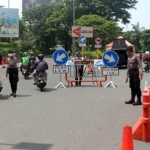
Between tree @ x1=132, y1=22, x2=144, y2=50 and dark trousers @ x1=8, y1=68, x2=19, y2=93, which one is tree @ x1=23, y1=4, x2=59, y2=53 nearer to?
tree @ x1=132, y1=22, x2=144, y2=50

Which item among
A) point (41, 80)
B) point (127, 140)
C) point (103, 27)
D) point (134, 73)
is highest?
point (103, 27)

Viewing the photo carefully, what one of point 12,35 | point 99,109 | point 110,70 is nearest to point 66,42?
point 12,35

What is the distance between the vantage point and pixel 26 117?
34.1 ft

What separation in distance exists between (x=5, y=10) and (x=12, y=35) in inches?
115

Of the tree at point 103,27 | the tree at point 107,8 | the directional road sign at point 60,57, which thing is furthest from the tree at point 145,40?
the directional road sign at point 60,57

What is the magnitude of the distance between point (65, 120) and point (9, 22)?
134 feet

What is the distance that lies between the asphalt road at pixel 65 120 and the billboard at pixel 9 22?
34.0 metres

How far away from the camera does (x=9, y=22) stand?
162ft

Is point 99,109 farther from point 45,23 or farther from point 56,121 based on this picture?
point 45,23

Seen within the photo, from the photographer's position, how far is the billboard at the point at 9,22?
4891cm

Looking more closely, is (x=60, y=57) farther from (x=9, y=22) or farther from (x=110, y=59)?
(x=9, y=22)

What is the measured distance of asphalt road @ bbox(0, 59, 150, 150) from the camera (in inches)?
297

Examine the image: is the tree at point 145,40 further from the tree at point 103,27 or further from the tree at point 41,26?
the tree at point 103,27

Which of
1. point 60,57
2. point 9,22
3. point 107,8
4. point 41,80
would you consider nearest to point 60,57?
point 60,57
